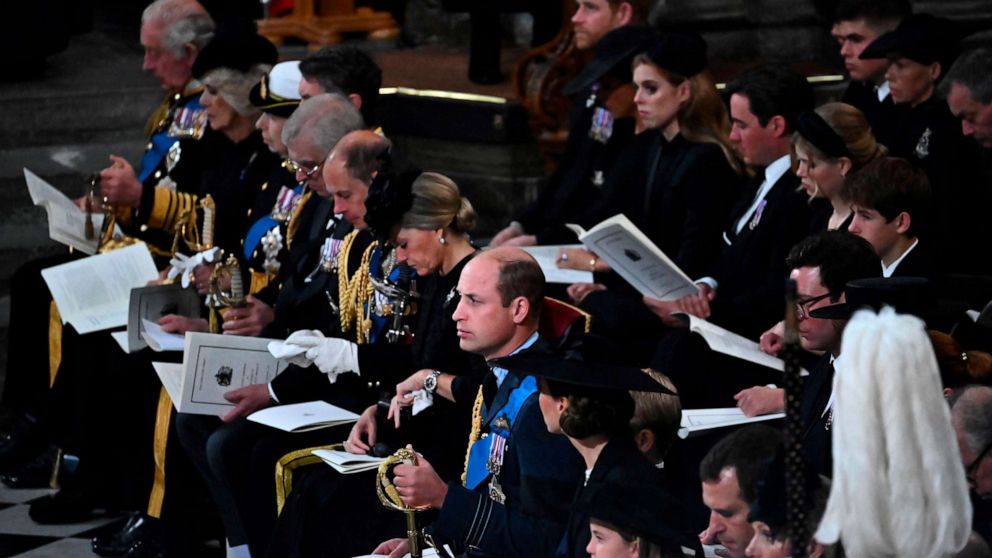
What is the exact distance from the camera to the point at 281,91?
5.88 metres

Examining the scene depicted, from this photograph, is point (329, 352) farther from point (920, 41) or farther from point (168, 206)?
point (920, 41)

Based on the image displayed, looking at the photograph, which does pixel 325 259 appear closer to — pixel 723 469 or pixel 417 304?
pixel 417 304

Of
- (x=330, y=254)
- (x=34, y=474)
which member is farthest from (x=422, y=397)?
(x=34, y=474)

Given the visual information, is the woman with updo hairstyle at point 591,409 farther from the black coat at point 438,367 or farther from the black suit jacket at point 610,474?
the black coat at point 438,367

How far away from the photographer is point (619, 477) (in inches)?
126

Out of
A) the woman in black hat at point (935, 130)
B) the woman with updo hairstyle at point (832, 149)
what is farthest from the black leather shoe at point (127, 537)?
the woman in black hat at point (935, 130)

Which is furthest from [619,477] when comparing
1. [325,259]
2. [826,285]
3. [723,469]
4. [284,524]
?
[325,259]

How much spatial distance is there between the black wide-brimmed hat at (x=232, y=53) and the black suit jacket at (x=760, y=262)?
2.10m

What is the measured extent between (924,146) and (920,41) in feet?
1.19

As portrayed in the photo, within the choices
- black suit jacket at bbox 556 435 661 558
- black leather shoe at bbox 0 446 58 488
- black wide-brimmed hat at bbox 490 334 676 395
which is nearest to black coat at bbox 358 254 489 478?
black wide-brimmed hat at bbox 490 334 676 395

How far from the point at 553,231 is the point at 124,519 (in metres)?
1.84

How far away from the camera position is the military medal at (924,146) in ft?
17.3

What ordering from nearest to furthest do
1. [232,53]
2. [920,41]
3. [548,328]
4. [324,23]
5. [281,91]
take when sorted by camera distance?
[548,328]
[920,41]
[281,91]
[232,53]
[324,23]

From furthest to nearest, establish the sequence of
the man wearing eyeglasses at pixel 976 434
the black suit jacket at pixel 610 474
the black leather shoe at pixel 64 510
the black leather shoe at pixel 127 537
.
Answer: the black leather shoe at pixel 64 510 → the black leather shoe at pixel 127 537 → the man wearing eyeglasses at pixel 976 434 → the black suit jacket at pixel 610 474
